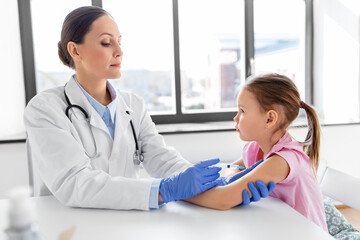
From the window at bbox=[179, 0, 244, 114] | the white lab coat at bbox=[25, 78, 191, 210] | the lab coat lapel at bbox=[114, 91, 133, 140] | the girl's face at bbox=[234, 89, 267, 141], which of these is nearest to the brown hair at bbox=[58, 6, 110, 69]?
the white lab coat at bbox=[25, 78, 191, 210]

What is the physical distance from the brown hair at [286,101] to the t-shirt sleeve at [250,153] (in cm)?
18

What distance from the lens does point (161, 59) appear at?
2.48m

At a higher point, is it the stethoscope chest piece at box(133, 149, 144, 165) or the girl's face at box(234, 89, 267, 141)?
the girl's face at box(234, 89, 267, 141)

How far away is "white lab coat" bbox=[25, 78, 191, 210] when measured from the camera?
87 centimetres

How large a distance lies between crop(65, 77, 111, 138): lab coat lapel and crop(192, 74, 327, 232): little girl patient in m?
0.44

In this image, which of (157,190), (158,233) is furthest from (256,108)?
(158,233)

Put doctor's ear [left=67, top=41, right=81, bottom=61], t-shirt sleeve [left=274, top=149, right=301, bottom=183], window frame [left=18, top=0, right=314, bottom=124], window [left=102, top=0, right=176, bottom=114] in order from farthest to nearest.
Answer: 1. window [left=102, top=0, right=176, bottom=114]
2. window frame [left=18, top=0, right=314, bottom=124]
3. doctor's ear [left=67, top=41, right=81, bottom=61]
4. t-shirt sleeve [left=274, top=149, right=301, bottom=183]

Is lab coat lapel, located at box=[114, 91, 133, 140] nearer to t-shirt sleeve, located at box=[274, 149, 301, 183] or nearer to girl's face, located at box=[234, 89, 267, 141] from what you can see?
girl's face, located at box=[234, 89, 267, 141]

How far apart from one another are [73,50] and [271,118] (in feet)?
2.46

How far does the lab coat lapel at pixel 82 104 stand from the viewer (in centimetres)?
111

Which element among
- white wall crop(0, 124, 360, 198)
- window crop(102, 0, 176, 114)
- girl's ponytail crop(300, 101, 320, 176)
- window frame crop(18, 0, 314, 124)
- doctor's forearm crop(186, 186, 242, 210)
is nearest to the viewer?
doctor's forearm crop(186, 186, 242, 210)

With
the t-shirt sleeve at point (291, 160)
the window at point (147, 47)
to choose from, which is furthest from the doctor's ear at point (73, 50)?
the window at point (147, 47)

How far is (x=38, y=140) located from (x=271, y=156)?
0.71 metres

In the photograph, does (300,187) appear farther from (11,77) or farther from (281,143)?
(11,77)
